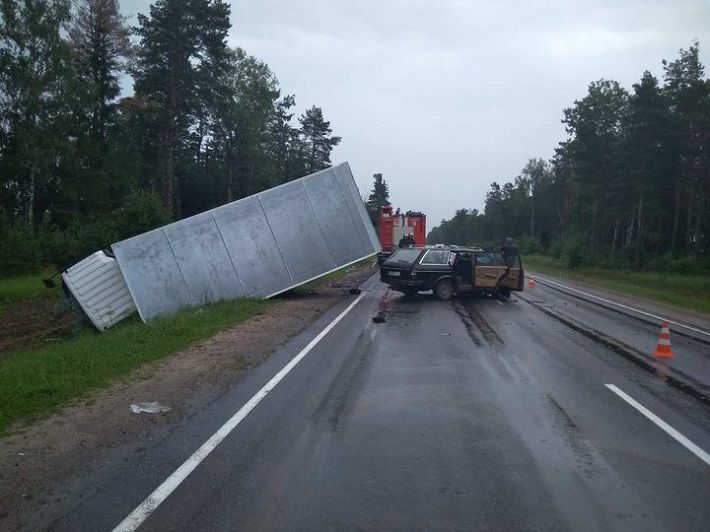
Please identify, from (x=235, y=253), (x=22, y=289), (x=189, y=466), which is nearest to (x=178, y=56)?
(x=22, y=289)

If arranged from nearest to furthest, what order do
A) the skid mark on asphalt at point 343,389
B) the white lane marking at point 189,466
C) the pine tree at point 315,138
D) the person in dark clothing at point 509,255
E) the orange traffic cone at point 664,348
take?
the white lane marking at point 189,466
the skid mark on asphalt at point 343,389
the orange traffic cone at point 664,348
the person in dark clothing at point 509,255
the pine tree at point 315,138

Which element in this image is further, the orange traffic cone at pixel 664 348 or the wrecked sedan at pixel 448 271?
the wrecked sedan at pixel 448 271

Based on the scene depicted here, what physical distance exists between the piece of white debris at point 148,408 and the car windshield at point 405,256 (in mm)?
13801

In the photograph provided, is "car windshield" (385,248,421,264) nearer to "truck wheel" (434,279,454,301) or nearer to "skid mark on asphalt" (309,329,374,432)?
"truck wheel" (434,279,454,301)

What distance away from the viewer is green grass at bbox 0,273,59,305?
2491cm

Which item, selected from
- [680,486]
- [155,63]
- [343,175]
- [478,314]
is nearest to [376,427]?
[680,486]

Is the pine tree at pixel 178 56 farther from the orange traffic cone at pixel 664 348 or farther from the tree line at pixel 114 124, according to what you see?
the orange traffic cone at pixel 664 348

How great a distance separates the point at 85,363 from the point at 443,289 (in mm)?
13048

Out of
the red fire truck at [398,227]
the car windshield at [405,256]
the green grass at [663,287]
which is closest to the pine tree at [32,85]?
the red fire truck at [398,227]

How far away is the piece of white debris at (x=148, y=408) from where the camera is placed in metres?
7.73

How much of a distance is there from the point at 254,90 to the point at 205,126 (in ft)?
17.8

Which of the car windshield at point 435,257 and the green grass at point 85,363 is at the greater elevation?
the car windshield at point 435,257

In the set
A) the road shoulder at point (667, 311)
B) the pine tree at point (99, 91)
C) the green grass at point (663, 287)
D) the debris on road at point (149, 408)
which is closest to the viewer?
the debris on road at point (149, 408)

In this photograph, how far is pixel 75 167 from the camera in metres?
42.7
